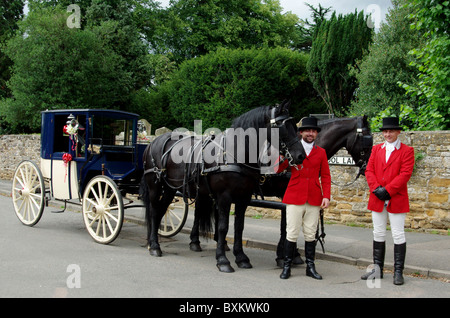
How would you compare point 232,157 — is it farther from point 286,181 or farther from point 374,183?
point 374,183

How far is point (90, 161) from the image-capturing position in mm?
8008

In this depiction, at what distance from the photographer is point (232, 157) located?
5875 millimetres

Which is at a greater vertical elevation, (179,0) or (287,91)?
(179,0)

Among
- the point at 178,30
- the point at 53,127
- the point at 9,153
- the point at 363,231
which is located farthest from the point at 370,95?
the point at 178,30

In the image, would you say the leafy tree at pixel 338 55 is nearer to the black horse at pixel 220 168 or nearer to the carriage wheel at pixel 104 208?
the black horse at pixel 220 168

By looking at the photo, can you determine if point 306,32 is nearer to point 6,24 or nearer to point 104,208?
point 6,24

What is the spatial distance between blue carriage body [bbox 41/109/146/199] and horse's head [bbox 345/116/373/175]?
382 cm

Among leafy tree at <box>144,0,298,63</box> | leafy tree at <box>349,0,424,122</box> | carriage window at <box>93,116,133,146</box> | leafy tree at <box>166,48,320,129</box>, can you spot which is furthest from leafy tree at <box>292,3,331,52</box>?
carriage window at <box>93,116,133,146</box>

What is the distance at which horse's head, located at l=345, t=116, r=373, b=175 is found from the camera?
650 cm

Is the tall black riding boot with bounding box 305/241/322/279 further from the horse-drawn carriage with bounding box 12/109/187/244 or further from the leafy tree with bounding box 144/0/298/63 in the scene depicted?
the leafy tree with bounding box 144/0/298/63

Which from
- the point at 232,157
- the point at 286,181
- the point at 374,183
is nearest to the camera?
A: the point at 374,183

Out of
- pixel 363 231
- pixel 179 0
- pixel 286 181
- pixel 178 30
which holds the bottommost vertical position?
pixel 363 231
